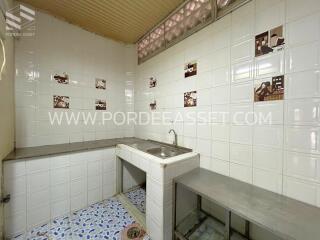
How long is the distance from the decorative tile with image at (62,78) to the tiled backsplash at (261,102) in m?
1.55

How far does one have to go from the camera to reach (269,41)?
113cm

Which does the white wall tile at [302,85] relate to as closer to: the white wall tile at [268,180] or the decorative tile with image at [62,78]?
the white wall tile at [268,180]

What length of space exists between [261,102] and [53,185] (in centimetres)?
215

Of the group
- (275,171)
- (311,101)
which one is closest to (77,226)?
(275,171)

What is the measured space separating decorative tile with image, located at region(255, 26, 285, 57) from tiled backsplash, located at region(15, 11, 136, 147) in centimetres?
202

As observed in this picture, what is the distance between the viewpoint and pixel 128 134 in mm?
2730

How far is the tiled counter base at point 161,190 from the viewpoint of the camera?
4.14ft

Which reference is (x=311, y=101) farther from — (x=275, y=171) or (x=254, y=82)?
(x=275, y=171)

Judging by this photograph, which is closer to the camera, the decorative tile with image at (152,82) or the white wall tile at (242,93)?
the white wall tile at (242,93)

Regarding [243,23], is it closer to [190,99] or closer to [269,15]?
[269,15]

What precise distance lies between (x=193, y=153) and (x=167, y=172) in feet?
1.52

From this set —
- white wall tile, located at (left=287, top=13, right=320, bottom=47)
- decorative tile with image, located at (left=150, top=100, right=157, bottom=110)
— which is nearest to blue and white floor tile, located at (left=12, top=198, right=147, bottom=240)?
decorative tile with image, located at (left=150, top=100, right=157, bottom=110)

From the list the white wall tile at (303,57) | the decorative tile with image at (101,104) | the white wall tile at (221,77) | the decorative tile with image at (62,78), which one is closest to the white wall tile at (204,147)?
the white wall tile at (221,77)

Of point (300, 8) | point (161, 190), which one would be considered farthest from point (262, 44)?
point (161, 190)
